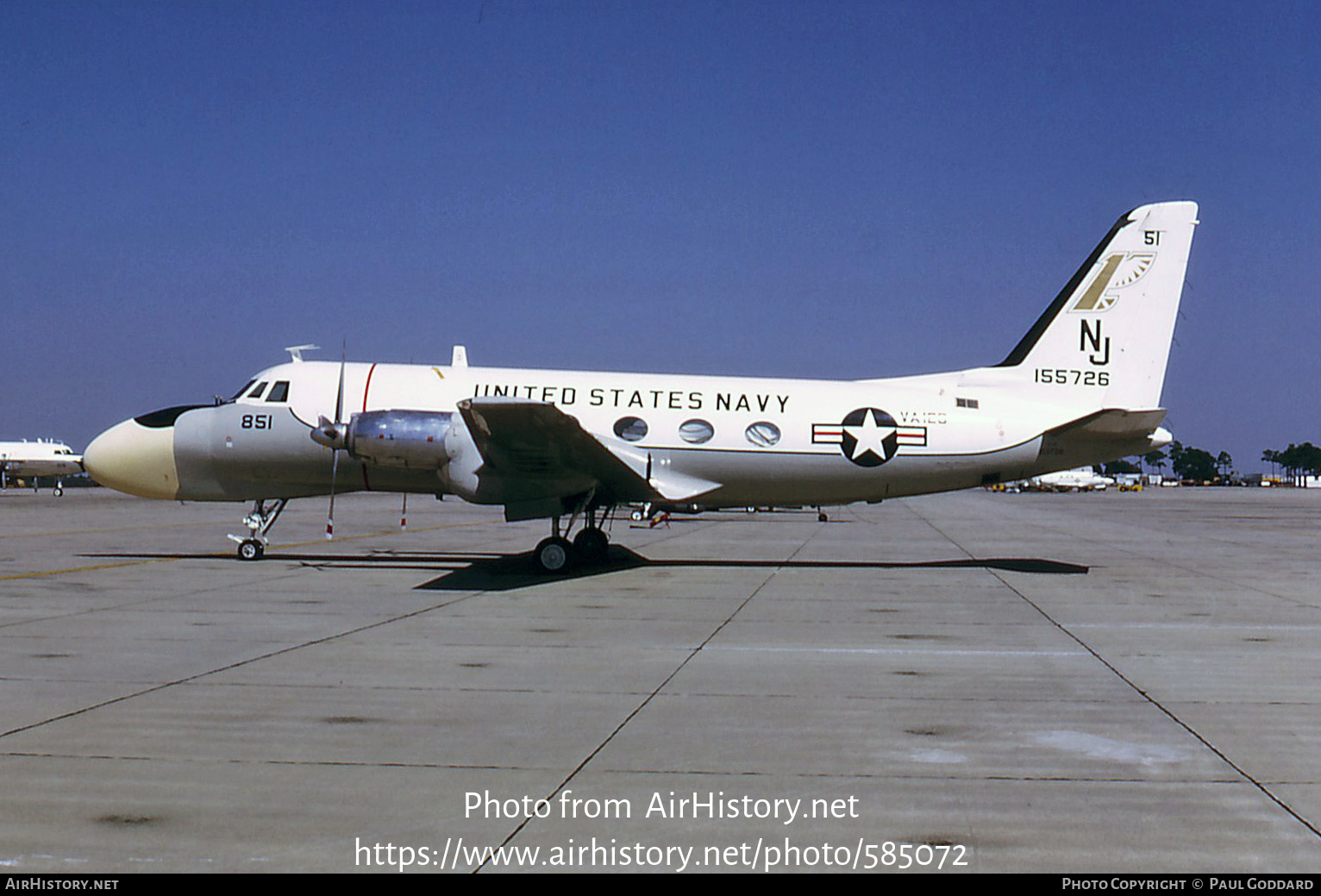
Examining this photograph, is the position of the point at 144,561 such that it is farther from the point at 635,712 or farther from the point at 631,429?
the point at 635,712

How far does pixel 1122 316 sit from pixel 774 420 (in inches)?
256

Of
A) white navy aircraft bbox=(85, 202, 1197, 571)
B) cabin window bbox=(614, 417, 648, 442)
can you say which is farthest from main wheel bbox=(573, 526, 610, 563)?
cabin window bbox=(614, 417, 648, 442)

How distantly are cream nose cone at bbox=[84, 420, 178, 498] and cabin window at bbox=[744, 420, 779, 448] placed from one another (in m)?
10.4

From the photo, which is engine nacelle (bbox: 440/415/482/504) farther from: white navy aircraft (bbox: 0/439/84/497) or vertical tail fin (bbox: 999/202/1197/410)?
white navy aircraft (bbox: 0/439/84/497)

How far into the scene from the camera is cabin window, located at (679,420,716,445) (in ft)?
63.2

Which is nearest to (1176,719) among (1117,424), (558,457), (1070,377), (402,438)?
(558,457)

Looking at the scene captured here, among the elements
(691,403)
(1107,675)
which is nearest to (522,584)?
(691,403)

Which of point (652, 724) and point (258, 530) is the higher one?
point (258, 530)

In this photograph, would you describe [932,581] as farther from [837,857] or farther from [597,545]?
[837,857]

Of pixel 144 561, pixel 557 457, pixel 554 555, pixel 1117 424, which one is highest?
pixel 1117 424

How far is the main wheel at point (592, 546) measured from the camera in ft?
66.2

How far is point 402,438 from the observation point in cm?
1773

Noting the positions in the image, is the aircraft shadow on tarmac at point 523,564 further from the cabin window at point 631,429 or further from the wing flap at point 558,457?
the cabin window at point 631,429

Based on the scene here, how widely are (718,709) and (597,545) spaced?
12.1 metres
